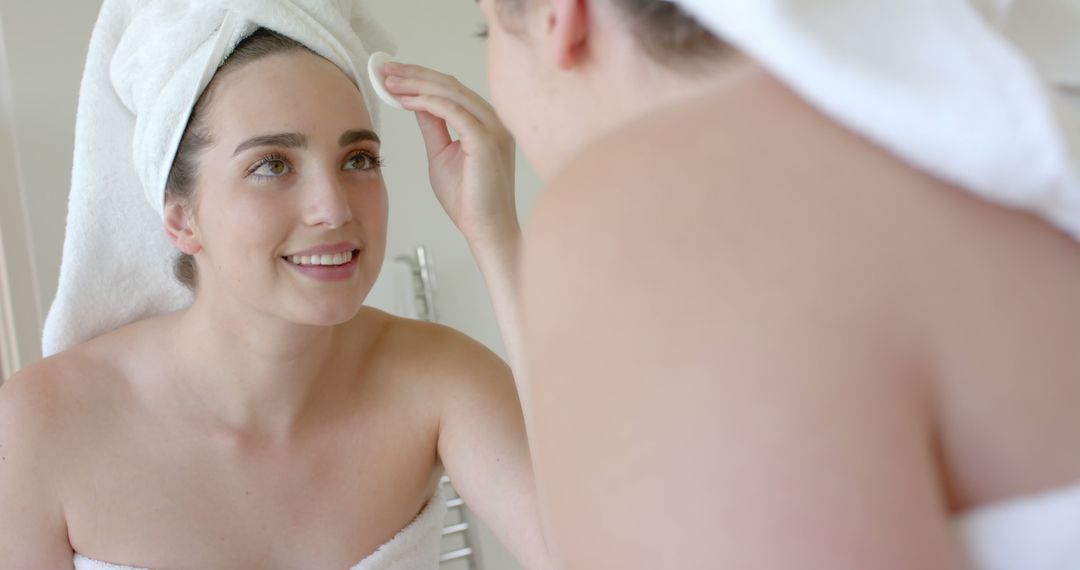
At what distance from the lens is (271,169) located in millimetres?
1289

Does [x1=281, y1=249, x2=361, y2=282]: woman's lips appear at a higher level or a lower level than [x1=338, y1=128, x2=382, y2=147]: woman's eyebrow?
lower

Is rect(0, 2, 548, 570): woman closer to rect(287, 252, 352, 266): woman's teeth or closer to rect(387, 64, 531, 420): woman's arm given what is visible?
rect(287, 252, 352, 266): woman's teeth

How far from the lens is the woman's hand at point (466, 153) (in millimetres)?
1087

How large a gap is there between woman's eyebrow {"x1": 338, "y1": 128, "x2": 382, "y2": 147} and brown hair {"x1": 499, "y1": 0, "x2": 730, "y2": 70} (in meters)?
0.84

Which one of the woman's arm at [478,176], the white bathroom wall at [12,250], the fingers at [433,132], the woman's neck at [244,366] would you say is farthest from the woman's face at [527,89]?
the white bathroom wall at [12,250]

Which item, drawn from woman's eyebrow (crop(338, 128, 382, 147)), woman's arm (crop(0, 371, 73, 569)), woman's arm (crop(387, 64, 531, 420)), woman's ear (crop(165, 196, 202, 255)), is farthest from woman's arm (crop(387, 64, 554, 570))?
woman's arm (crop(0, 371, 73, 569))

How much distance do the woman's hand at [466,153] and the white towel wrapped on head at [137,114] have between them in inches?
8.6

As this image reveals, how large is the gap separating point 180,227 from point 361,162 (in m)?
0.25

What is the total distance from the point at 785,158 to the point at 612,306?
99 millimetres

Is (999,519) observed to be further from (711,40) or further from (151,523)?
(151,523)

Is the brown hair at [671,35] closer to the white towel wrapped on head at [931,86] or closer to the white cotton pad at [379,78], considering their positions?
the white towel wrapped on head at [931,86]

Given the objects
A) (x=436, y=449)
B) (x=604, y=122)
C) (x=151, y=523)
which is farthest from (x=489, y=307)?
(x=604, y=122)

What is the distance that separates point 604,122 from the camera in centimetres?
56

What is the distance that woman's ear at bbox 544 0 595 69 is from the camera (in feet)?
1.73
